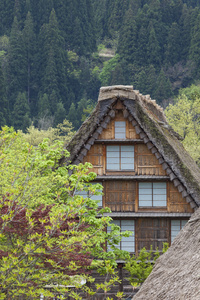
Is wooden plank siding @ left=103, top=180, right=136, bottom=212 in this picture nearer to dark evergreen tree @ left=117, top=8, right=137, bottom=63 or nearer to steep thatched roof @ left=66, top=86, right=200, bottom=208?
steep thatched roof @ left=66, top=86, right=200, bottom=208

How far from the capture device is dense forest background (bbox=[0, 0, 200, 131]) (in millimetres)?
117438

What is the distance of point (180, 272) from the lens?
412 inches

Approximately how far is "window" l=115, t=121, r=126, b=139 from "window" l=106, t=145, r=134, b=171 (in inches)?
20.3

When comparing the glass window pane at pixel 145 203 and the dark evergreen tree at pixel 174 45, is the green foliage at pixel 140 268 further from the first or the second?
the dark evergreen tree at pixel 174 45

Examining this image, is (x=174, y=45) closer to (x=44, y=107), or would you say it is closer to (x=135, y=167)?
(x=44, y=107)

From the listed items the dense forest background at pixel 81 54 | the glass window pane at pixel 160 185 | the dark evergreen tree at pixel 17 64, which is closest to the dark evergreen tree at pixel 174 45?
the dense forest background at pixel 81 54

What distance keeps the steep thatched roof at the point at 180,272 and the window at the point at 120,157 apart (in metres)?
13.8

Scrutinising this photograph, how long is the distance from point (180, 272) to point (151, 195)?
1727 cm

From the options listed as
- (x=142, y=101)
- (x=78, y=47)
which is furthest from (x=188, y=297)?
(x=78, y=47)

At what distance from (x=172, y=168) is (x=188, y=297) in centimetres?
1781

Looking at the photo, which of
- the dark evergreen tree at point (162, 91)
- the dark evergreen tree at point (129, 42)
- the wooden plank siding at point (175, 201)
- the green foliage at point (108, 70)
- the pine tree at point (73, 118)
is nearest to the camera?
the wooden plank siding at point (175, 201)

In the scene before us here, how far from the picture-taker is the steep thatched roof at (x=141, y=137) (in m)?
26.4

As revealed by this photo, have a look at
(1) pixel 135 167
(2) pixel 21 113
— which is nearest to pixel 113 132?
(1) pixel 135 167

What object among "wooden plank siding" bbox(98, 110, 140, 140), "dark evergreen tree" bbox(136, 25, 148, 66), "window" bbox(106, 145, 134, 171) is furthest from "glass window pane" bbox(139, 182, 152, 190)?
"dark evergreen tree" bbox(136, 25, 148, 66)
